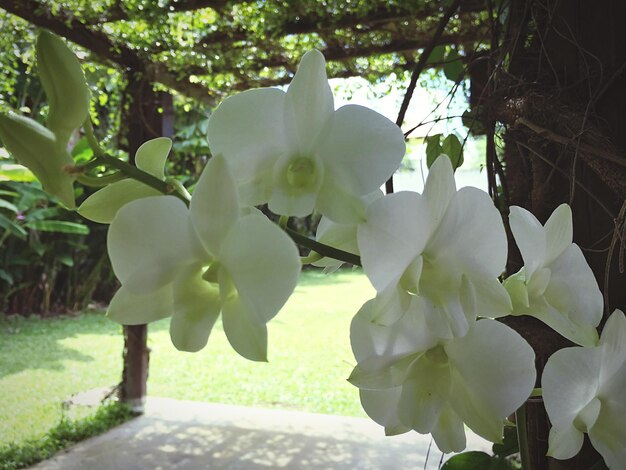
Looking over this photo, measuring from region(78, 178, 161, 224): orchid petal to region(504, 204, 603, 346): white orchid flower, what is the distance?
13cm

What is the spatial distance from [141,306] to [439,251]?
0.09 meters

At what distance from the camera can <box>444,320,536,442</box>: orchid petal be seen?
194mm

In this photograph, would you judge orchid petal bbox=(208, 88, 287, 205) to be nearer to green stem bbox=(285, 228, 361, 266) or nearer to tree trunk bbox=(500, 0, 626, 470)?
green stem bbox=(285, 228, 361, 266)

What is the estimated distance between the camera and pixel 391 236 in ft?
0.60

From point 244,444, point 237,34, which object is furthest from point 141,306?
point 244,444

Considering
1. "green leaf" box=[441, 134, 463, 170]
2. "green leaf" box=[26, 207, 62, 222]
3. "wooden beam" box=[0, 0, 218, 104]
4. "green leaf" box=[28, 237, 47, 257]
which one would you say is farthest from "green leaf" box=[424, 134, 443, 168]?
"green leaf" box=[28, 237, 47, 257]

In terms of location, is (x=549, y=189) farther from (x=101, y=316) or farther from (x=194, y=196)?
(x=101, y=316)

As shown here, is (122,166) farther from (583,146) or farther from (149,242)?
(583,146)

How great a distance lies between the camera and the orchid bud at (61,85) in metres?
0.18

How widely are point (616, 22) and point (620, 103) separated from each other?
68 mm

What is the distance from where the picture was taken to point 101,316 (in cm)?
391

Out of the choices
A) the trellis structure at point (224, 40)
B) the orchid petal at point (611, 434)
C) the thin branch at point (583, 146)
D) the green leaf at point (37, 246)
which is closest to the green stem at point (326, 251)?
the orchid petal at point (611, 434)

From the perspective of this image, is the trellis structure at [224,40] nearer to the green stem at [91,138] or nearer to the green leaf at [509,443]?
the green leaf at [509,443]

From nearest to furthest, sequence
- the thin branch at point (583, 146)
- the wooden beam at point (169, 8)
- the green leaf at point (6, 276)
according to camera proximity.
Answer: the thin branch at point (583, 146), the wooden beam at point (169, 8), the green leaf at point (6, 276)
